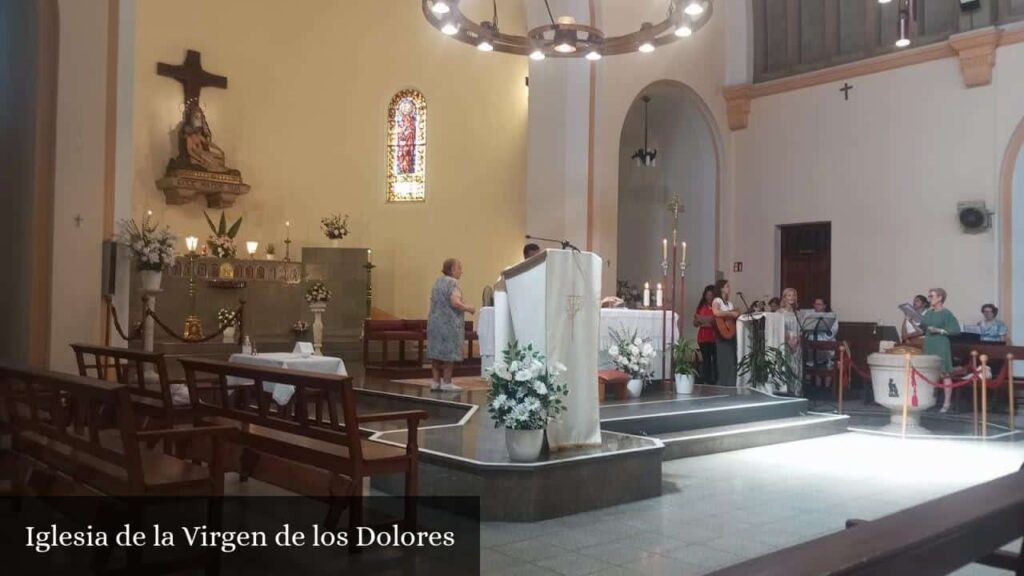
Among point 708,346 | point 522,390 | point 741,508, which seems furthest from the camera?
point 708,346

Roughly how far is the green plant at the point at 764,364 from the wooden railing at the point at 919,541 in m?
7.67

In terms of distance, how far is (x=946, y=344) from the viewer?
32.2 feet

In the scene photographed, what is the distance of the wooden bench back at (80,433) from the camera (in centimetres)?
325

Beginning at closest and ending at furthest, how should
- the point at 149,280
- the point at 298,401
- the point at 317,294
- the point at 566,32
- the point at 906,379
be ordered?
1. the point at 298,401
2. the point at 566,32
3. the point at 149,280
4. the point at 906,379
5. the point at 317,294

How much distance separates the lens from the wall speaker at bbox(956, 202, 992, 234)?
11.5 meters

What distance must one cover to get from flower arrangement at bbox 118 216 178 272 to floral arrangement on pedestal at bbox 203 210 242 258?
402 centimetres

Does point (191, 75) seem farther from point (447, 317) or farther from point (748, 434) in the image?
point (748, 434)

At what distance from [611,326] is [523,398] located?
4.32 metres

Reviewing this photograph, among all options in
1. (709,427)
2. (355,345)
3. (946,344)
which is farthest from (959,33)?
(355,345)

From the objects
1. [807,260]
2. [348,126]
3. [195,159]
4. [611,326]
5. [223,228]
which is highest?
[348,126]

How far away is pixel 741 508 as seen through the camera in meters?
5.24

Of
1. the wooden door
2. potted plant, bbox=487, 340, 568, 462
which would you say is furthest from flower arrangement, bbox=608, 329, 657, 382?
the wooden door

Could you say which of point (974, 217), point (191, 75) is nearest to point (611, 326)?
point (974, 217)

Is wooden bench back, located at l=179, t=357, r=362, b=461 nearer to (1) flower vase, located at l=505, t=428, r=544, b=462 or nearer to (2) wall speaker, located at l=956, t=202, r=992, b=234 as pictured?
(1) flower vase, located at l=505, t=428, r=544, b=462
